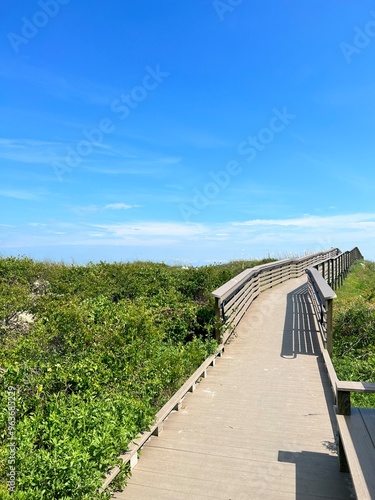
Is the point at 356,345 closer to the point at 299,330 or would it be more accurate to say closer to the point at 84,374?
the point at 299,330

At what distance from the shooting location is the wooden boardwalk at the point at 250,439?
11.5ft

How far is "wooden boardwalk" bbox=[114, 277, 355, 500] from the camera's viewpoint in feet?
11.5

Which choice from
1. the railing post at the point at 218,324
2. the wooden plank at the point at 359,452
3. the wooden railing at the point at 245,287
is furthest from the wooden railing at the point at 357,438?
the railing post at the point at 218,324

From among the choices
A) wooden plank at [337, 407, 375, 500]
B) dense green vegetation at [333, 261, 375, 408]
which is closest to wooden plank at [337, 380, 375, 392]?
wooden plank at [337, 407, 375, 500]

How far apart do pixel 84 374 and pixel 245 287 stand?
680 cm

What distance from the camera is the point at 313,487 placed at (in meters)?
3.52

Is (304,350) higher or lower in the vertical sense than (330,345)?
lower

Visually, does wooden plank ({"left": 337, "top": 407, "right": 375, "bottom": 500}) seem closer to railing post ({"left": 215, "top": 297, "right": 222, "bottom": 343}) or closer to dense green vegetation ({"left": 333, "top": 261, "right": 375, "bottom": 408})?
dense green vegetation ({"left": 333, "top": 261, "right": 375, "bottom": 408})

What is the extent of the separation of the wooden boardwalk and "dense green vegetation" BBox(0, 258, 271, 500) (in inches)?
14.1

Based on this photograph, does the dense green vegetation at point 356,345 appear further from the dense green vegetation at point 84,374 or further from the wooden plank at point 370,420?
the dense green vegetation at point 84,374

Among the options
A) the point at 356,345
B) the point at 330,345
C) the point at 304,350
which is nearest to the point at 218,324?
the point at 304,350

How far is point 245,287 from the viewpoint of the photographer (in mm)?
11375

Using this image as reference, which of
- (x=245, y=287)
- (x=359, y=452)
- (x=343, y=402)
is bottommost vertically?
(x=359, y=452)

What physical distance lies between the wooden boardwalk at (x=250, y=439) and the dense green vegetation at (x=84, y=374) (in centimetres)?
36
